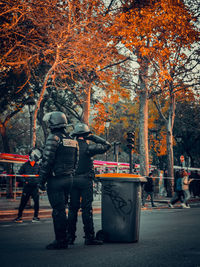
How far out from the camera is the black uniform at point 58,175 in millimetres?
6508

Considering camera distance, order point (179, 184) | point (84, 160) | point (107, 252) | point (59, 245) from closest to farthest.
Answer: point (107, 252) < point (59, 245) < point (84, 160) < point (179, 184)

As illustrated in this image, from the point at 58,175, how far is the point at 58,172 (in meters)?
0.05

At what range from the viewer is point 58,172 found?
21.6 ft

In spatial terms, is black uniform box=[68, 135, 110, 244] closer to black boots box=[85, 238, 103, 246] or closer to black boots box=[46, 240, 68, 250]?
black boots box=[85, 238, 103, 246]

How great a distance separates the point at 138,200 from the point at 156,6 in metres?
11.1

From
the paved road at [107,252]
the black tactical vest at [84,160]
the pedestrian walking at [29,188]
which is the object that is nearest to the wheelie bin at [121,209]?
the paved road at [107,252]

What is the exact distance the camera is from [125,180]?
7398mm

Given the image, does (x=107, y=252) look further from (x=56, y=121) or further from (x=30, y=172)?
(x=30, y=172)

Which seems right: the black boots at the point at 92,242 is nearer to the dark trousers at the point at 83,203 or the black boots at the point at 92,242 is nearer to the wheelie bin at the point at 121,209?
the dark trousers at the point at 83,203

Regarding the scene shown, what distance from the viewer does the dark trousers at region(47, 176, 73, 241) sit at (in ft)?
21.4

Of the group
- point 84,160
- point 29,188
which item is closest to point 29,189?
point 29,188

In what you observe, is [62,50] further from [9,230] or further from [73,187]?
[73,187]

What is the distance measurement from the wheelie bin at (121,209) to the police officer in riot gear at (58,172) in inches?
38.2

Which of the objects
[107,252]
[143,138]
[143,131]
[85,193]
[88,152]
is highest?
[143,131]
